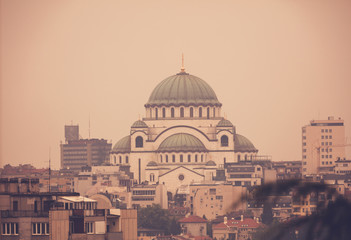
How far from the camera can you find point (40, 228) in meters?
58.4

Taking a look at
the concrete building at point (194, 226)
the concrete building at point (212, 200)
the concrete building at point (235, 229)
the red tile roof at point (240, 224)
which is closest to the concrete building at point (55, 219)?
the concrete building at point (235, 229)

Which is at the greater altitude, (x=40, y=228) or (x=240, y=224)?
(x=240, y=224)

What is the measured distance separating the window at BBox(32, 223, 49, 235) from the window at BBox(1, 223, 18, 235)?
25.0 inches

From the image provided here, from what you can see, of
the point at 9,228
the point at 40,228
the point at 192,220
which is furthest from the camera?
the point at 192,220

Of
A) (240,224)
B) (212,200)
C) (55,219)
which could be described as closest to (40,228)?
(55,219)

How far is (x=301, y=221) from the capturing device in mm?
23031

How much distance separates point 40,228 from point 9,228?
1.10 m

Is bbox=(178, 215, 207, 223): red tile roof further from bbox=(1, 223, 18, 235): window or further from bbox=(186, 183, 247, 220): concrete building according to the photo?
bbox=(1, 223, 18, 235): window

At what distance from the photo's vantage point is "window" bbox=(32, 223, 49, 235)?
58.0 m

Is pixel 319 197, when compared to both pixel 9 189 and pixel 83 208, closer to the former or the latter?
pixel 83 208

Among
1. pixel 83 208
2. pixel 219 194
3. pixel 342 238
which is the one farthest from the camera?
pixel 219 194

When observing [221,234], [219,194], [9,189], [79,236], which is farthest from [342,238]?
[219,194]

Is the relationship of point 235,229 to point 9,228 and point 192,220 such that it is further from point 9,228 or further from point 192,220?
point 9,228

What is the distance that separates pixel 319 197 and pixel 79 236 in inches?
1351
